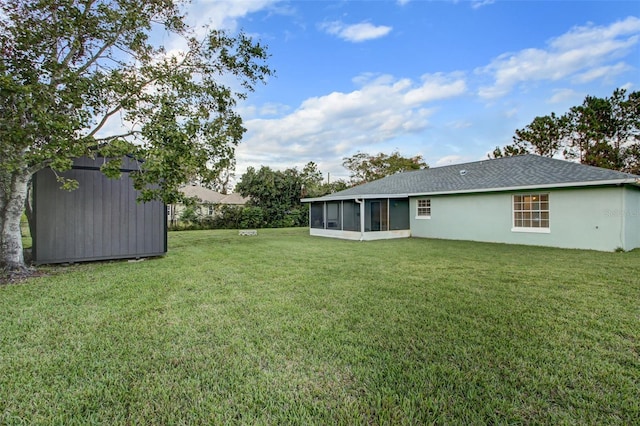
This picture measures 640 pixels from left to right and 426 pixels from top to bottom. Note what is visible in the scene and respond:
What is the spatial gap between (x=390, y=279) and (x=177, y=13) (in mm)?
8613

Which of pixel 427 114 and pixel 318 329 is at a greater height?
pixel 427 114

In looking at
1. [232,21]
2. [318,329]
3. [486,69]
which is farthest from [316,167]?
[318,329]

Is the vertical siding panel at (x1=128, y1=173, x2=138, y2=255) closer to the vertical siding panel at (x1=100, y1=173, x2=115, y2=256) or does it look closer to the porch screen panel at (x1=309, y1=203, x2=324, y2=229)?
the vertical siding panel at (x1=100, y1=173, x2=115, y2=256)

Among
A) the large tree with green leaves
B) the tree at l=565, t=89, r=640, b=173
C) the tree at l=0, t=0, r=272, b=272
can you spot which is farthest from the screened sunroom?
the large tree with green leaves

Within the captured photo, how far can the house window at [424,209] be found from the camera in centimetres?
1397

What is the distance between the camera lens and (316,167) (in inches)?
1227

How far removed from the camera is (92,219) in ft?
24.4

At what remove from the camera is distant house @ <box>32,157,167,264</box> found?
689cm

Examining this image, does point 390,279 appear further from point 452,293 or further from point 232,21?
point 232,21

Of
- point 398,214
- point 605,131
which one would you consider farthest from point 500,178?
point 605,131

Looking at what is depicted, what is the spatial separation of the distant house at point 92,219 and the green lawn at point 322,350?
5.64 feet

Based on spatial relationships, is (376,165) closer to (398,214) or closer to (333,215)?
(398,214)

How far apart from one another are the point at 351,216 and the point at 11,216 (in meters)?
10.9

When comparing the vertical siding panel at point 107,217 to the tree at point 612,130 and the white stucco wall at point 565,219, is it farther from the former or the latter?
the tree at point 612,130
